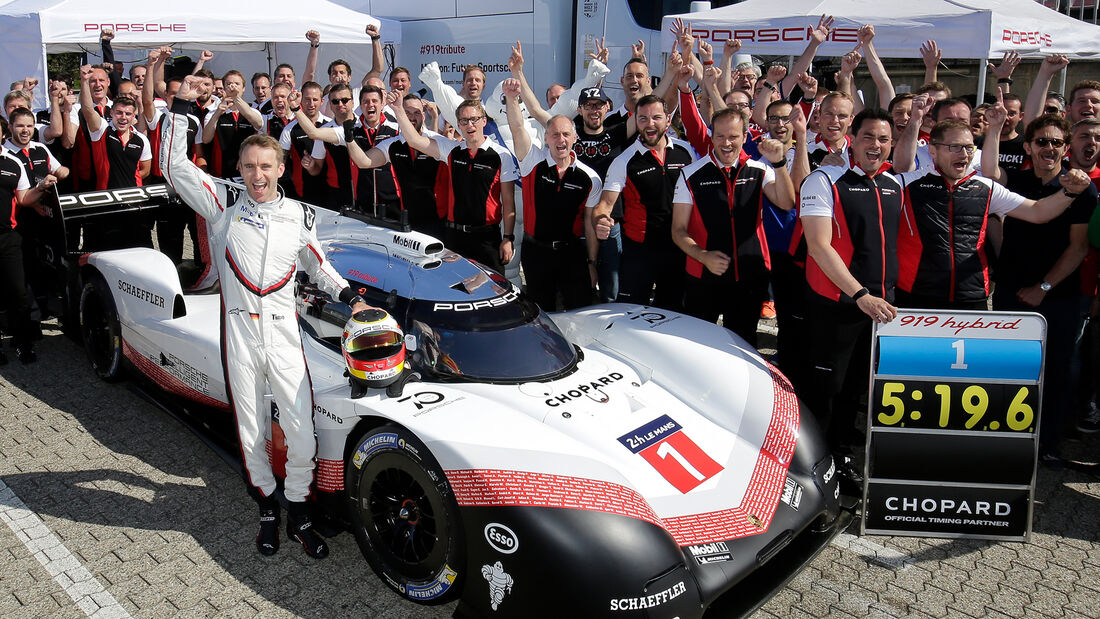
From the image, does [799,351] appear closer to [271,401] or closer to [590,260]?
[590,260]

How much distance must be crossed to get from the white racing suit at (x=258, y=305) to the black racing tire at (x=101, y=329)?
2.04m

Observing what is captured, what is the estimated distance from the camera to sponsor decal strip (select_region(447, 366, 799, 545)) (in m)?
3.25

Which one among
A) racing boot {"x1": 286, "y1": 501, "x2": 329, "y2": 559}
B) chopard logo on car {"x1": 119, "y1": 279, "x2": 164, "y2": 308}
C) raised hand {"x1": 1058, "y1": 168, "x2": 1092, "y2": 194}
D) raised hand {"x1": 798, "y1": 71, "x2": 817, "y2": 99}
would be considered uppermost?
raised hand {"x1": 798, "y1": 71, "x2": 817, "y2": 99}

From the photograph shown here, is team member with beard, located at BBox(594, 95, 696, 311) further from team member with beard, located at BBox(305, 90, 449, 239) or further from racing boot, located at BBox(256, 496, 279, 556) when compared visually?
racing boot, located at BBox(256, 496, 279, 556)

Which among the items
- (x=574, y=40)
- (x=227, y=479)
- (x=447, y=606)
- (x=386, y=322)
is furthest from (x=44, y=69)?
(x=447, y=606)

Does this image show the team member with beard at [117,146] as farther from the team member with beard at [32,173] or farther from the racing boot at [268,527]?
the racing boot at [268,527]

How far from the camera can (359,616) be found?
12.0 ft

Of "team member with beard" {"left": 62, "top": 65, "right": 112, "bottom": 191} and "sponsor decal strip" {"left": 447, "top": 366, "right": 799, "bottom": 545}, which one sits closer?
"sponsor decal strip" {"left": 447, "top": 366, "right": 799, "bottom": 545}

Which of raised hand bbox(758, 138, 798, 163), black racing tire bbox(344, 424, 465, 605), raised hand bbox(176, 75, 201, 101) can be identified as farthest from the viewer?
raised hand bbox(758, 138, 798, 163)

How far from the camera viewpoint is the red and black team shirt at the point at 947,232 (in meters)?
4.68

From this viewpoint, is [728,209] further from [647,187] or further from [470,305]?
[470,305]

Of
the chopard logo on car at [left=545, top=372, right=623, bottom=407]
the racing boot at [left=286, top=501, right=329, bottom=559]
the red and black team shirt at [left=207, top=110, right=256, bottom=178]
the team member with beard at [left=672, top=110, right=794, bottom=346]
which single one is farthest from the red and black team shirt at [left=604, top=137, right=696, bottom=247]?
the red and black team shirt at [left=207, top=110, right=256, bottom=178]

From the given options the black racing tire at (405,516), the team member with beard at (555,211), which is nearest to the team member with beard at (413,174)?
the team member with beard at (555,211)

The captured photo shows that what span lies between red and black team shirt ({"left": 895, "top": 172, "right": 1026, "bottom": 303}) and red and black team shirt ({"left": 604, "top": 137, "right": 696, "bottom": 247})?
148 cm
